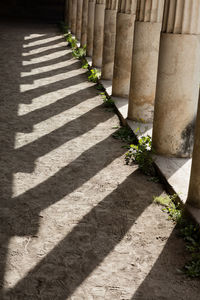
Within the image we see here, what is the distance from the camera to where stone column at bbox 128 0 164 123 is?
9234mm

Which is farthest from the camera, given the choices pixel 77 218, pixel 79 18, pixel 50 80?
pixel 79 18

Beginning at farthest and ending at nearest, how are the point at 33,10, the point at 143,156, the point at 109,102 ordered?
the point at 33,10, the point at 109,102, the point at 143,156

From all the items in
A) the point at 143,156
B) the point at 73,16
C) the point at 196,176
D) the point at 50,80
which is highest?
the point at 73,16

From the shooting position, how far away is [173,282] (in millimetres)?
4750

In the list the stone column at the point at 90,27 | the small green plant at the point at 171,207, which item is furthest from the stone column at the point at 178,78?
the stone column at the point at 90,27

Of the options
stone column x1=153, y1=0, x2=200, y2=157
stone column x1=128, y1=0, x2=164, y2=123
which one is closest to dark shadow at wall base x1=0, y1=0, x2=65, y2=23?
stone column x1=128, y1=0, x2=164, y2=123

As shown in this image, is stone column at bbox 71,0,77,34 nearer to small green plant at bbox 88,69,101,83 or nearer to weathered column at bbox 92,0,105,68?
weathered column at bbox 92,0,105,68

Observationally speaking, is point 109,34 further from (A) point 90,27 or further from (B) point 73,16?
(B) point 73,16

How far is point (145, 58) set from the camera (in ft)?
31.3

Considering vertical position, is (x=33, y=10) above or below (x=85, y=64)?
above

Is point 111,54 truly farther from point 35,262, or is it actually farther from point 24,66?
point 35,262

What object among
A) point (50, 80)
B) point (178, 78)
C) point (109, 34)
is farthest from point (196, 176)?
point (50, 80)

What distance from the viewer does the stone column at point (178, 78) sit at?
7328mm

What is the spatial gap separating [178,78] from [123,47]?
464 centimetres
